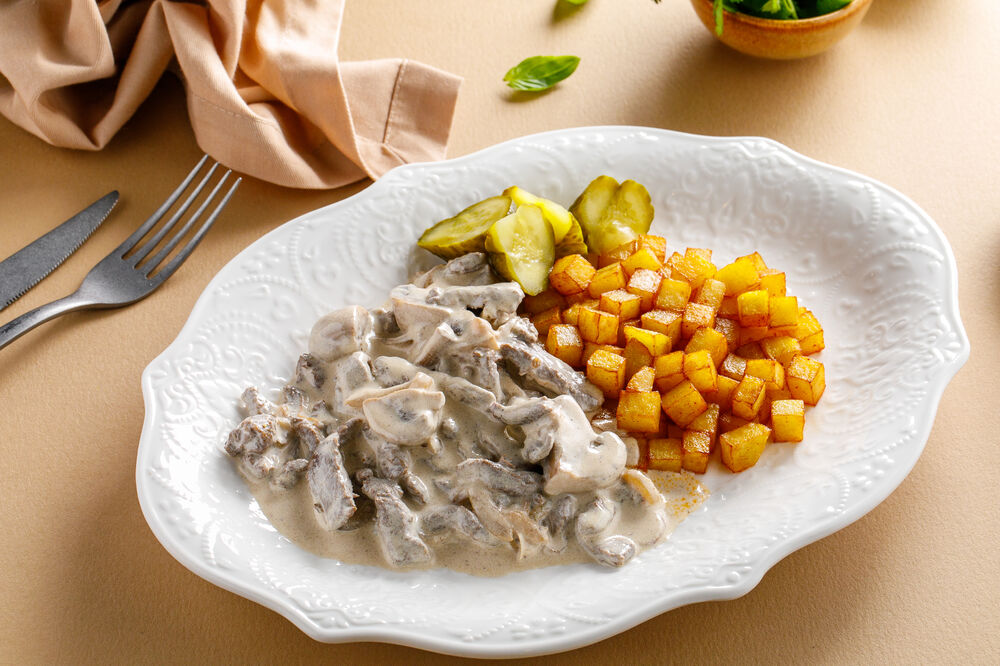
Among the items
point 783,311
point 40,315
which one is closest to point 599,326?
point 783,311

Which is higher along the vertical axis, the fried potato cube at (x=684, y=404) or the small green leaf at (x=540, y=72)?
the small green leaf at (x=540, y=72)

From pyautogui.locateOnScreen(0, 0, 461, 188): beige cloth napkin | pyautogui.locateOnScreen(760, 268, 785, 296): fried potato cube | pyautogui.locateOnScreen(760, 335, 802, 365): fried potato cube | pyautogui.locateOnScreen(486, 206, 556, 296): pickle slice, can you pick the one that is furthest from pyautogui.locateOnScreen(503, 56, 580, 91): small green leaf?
pyautogui.locateOnScreen(760, 335, 802, 365): fried potato cube

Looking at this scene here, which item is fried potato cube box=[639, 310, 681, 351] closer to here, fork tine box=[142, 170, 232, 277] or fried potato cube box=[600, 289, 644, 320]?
fried potato cube box=[600, 289, 644, 320]

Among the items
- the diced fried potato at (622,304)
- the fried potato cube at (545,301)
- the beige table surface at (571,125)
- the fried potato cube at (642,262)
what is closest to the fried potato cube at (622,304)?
the diced fried potato at (622,304)

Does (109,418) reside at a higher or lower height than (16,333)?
lower

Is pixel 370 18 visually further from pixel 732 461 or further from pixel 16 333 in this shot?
pixel 732 461

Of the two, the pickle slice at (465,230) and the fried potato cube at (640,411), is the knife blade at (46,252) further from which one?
the fried potato cube at (640,411)

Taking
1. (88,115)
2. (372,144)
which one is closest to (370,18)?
(372,144)
